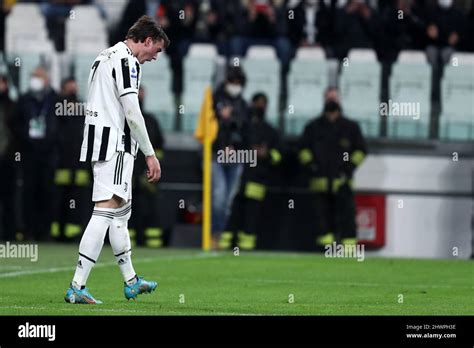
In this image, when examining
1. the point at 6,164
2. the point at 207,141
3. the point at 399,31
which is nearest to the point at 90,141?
the point at 207,141

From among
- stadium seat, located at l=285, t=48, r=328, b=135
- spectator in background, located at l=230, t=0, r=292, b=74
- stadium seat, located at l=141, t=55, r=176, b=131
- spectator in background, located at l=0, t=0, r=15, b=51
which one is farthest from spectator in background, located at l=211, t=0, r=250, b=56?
spectator in background, located at l=0, t=0, r=15, b=51

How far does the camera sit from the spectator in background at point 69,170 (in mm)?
20781

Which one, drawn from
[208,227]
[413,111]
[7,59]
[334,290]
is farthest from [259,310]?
[7,59]

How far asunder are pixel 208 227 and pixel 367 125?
277 cm

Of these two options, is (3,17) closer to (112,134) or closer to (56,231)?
(56,231)

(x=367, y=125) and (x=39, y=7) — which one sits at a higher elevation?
(x=39, y=7)

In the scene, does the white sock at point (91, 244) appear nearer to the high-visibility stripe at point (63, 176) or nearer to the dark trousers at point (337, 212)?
the dark trousers at point (337, 212)

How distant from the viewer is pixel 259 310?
38.1ft

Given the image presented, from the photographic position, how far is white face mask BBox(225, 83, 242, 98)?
20.6 metres

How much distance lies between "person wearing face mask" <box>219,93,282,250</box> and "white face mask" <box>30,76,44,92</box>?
2986mm

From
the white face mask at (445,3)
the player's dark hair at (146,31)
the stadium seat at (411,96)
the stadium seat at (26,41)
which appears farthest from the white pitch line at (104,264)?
the white face mask at (445,3)

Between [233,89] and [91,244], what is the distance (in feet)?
29.8

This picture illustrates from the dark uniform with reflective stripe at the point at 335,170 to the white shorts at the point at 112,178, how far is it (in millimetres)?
8609

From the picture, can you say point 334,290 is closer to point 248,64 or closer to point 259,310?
point 259,310
